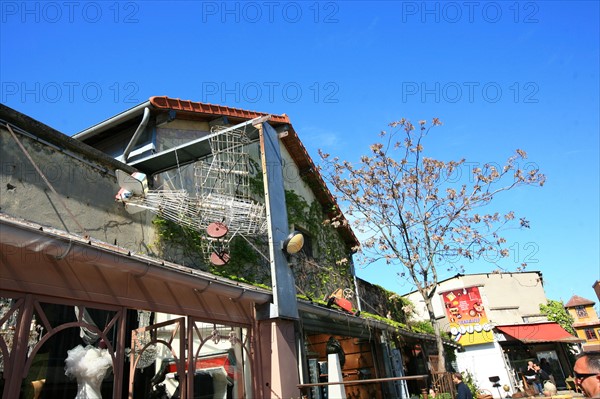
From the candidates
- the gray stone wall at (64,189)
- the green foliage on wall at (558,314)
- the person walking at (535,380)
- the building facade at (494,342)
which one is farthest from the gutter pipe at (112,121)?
the green foliage on wall at (558,314)

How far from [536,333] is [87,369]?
79.3 ft

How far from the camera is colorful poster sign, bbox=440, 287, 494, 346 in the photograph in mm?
21938

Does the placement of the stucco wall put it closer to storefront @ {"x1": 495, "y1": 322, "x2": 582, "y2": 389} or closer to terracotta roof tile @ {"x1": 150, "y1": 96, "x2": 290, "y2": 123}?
storefront @ {"x1": 495, "y1": 322, "x2": 582, "y2": 389}

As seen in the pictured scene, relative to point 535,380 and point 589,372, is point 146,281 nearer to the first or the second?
point 589,372

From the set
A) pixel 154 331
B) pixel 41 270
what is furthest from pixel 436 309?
pixel 41 270

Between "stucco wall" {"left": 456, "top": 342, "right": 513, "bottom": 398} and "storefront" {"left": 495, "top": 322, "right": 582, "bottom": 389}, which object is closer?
"stucco wall" {"left": 456, "top": 342, "right": 513, "bottom": 398}

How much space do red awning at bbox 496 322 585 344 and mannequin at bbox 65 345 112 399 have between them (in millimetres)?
21871

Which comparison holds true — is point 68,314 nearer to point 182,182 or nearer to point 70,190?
point 70,190

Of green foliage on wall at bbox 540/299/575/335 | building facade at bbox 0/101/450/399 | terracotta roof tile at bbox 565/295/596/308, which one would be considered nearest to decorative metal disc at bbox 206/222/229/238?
building facade at bbox 0/101/450/399

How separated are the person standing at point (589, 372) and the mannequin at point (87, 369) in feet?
18.0

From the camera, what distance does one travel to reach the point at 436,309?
2700cm

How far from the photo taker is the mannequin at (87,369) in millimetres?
4523

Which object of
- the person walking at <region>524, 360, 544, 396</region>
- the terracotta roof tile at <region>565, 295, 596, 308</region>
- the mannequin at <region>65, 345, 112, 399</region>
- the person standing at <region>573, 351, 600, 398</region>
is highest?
the terracotta roof tile at <region>565, 295, 596, 308</region>

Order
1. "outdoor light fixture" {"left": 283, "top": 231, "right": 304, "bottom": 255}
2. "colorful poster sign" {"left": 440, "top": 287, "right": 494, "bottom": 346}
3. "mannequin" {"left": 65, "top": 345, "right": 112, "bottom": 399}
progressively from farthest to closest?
"colorful poster sign" {"left": 440, "top": 287, "right": 494, "bottom": 346} < "outdoor light fixture" {"left": 283, "top": 231, "right": 304, "bottom": 255} < "mannequin" {"left": 65, "top": 345, "right": 112, "bottom": 399}
